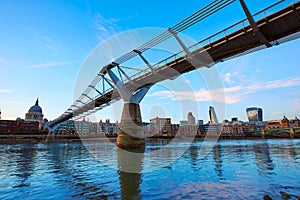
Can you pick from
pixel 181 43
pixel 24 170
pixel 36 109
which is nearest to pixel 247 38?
pixel 181 43

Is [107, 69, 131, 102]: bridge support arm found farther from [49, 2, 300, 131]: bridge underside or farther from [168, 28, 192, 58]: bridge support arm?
[168, 28, 192, 58]: bridge support arm

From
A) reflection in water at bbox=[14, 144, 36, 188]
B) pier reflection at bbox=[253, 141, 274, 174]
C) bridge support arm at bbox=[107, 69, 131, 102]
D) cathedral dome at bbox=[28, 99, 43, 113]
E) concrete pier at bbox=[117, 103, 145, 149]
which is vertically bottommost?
pier reflection at bbox=[253, 141, 274, 174]

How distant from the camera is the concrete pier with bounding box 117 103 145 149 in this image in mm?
29719

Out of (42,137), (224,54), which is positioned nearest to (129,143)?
(224,54)

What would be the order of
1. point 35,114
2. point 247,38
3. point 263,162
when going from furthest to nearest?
point 35,114 < point 263,162 < point 247,38

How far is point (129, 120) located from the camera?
3002 centimetres

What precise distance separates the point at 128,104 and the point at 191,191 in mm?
24153

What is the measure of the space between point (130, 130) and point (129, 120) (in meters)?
1.71

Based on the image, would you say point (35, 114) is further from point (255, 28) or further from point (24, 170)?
point (255, 28)

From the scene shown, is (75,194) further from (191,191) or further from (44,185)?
(191,191)

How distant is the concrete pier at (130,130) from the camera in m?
29.7

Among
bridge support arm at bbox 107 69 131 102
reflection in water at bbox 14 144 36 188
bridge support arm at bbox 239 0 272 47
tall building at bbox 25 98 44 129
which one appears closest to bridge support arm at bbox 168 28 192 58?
bridge support arm at bbox 239 0 272 47

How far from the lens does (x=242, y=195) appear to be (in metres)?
7.11

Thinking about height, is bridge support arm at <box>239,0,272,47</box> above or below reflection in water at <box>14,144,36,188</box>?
above
